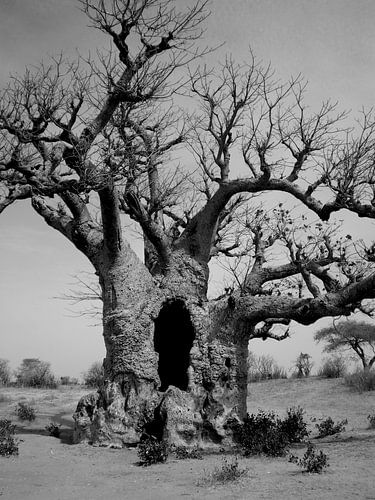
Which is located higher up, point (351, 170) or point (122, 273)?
point (351, 170)

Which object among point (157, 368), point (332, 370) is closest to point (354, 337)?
point (332, 370)

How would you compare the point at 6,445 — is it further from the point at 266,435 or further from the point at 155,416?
the point at 266,435

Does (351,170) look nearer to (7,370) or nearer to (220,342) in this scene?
(220,342)

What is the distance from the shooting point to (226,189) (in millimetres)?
10219

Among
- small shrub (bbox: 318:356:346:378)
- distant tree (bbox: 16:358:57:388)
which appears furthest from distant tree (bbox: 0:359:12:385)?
small shrub (bbox: 318:356:346:378)

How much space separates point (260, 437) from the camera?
844 centimetres

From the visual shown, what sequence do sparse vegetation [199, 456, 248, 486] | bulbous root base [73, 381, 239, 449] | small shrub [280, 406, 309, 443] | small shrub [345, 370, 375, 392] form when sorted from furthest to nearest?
1. small shrub [345, 370, 375, 392]
2. small shrub [280, 406, 309, 443]
3. bulbous root base [73, 381, 239, 449]
4. sparse vegetation [199, 456, 248, 486]

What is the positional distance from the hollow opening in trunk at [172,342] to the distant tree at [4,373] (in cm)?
1784

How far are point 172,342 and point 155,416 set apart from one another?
2.88m

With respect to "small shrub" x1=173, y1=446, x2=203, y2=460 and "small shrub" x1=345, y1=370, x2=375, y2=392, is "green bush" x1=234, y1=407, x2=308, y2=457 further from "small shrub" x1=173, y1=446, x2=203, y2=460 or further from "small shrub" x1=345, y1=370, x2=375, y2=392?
"small shrub" x1=345, y1=370, x2=375, y2=392

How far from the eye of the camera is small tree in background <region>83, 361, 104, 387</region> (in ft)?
81.3

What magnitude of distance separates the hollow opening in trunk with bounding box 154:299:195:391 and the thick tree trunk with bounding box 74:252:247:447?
0.07 meters

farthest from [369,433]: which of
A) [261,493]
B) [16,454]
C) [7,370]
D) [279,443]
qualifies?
[7,370]

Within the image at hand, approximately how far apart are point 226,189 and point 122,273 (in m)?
2.73
